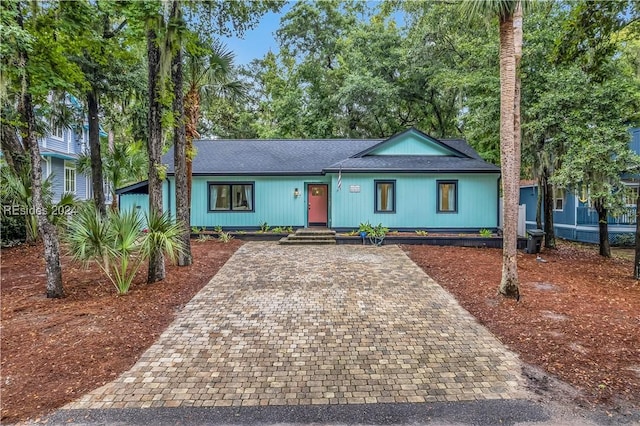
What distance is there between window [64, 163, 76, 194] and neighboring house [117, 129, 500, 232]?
7.45 meters

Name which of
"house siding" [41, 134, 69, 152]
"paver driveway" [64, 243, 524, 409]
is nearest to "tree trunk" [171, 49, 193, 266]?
"paver driveway" [64, 243, 524, 409]

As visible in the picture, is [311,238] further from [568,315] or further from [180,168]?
[568,315]

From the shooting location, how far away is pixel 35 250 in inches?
424

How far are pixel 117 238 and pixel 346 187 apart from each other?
8814 millimetres

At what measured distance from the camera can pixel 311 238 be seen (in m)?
12.8

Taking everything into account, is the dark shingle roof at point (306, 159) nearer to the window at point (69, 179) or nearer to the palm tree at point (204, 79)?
the palm tree at point (204, 79)

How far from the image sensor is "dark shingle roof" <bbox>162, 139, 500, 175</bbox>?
44.6 ft

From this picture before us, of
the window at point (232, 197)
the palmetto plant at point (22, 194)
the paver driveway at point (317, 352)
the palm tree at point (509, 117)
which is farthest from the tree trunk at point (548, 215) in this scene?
the palmetto plant at point (22, 194)

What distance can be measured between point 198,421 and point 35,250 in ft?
36.0

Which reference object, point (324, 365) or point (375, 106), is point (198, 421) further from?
point (375, 106)

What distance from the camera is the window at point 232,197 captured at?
1450cm

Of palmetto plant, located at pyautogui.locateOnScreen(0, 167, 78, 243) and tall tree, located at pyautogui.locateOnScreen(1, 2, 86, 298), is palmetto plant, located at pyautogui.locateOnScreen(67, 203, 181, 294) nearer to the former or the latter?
tall tree, located at pyautogui.locateOnScreen(1, 2, 86, 298)

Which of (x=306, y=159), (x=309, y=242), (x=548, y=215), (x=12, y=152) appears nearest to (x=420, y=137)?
(x=306, y=159)

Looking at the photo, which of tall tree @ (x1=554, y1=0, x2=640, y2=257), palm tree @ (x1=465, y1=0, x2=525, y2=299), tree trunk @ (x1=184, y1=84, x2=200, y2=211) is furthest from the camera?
tree trunk @ (x1=184, y1=84, x2=200, y2=211)
